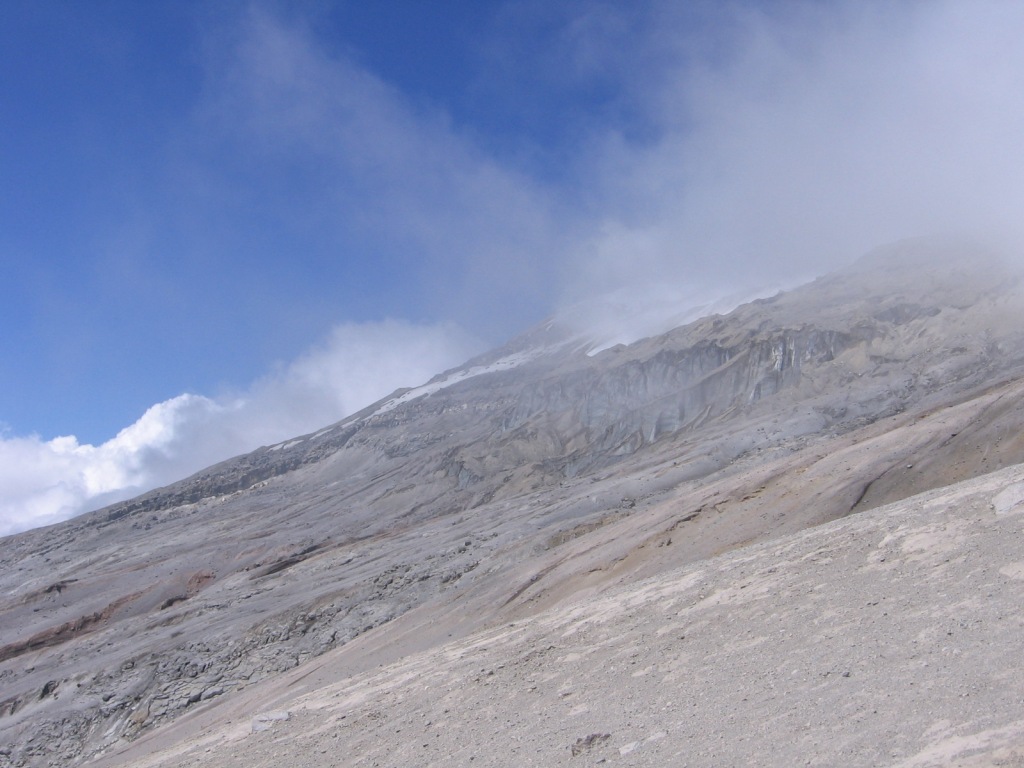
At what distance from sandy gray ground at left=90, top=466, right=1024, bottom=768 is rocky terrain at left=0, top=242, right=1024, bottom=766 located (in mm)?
57

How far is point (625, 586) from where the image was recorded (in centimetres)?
1917

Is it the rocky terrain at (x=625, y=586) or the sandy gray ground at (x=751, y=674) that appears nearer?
the sandy gray ground at (x=751, y=674)

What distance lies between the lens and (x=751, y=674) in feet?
34.2

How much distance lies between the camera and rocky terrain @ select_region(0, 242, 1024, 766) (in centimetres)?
968

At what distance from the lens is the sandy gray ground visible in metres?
7.88

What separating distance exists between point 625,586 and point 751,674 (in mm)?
8821

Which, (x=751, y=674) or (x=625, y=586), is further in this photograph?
(x=625, y=586)

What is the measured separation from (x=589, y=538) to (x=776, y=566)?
52.2 ft

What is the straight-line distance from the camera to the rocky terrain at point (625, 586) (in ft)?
31.8

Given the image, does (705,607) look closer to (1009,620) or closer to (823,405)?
(1009,620)

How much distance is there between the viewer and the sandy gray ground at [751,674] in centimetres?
788

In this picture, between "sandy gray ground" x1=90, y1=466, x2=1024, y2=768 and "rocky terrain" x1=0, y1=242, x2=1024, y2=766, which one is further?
→ "rocky terrain" x1=0, y1=242, x2=1024, y2=766

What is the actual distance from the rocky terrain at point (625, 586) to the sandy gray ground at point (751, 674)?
0.19 ft

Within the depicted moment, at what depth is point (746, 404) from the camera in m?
69.1
